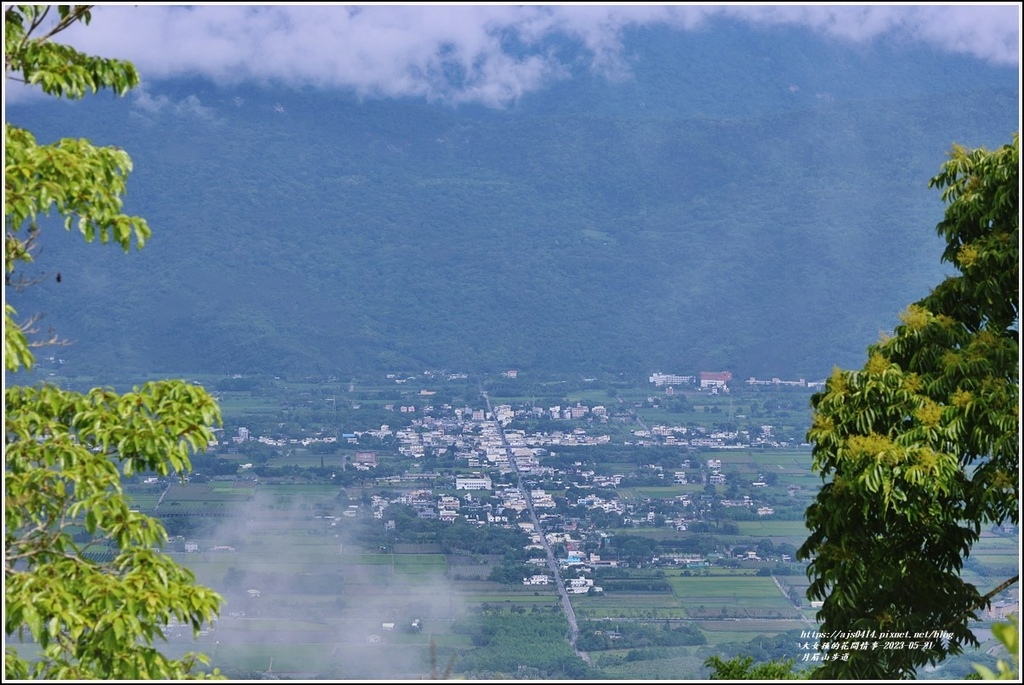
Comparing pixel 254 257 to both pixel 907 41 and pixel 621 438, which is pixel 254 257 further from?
pixel 907 41

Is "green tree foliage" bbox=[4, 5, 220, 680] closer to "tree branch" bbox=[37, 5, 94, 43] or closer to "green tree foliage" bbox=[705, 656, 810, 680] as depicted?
"tree branch" bbox=[37, 5, 94, 43]

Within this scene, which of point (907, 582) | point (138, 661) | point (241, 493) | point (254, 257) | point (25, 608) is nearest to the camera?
point (25, 608)

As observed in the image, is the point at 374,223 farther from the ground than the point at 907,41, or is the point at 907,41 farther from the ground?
the point at 907,41

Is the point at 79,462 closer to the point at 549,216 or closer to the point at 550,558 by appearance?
the point at 550,558

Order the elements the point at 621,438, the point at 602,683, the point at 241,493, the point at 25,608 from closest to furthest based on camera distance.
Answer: the point at 25,608 < the point at 602,683 < the point at 241,493 < the point at 621,438

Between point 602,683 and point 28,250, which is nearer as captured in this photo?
point 28,250

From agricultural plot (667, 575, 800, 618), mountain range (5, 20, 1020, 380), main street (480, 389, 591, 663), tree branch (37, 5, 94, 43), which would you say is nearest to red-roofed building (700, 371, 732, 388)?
mountain range (5, 20, 1020, 380)

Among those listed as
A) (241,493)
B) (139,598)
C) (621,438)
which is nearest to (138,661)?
(139,598)

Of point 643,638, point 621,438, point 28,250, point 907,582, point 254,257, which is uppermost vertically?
point 254,257
